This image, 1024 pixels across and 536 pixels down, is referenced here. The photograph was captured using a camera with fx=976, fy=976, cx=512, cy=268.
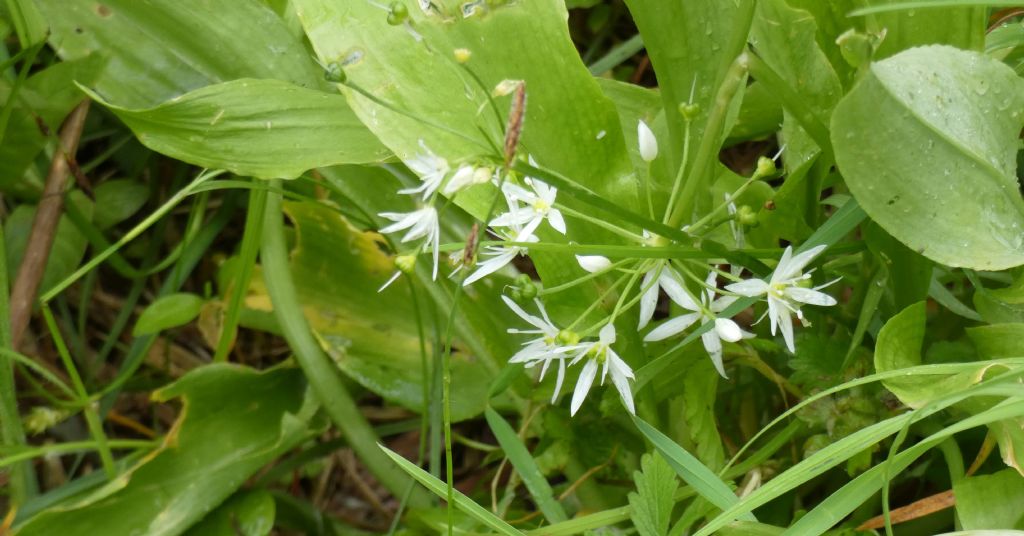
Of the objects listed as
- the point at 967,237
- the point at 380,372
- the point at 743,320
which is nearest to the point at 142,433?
the point at 380,372

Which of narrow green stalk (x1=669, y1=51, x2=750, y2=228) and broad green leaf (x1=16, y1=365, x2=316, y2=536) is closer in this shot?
narrow green stalk (x1=669, y1=51, x2=750, y2=228)

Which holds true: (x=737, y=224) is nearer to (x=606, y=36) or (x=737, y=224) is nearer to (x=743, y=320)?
(x=743, y=320)

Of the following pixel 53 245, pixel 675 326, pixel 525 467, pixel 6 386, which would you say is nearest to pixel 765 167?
pixel 675 326

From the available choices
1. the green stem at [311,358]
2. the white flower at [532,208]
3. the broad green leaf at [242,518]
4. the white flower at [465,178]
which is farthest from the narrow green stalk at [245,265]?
the white flower at [465,178]

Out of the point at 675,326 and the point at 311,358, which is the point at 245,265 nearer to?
the point at 311,358

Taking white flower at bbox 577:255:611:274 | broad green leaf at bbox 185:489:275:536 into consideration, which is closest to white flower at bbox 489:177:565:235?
white flower at bbox 577:255:611:274

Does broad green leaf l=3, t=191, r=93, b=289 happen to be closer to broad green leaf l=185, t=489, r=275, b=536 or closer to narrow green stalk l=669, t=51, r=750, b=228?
broad green leaf l=185, t=489, r=275, b=536
